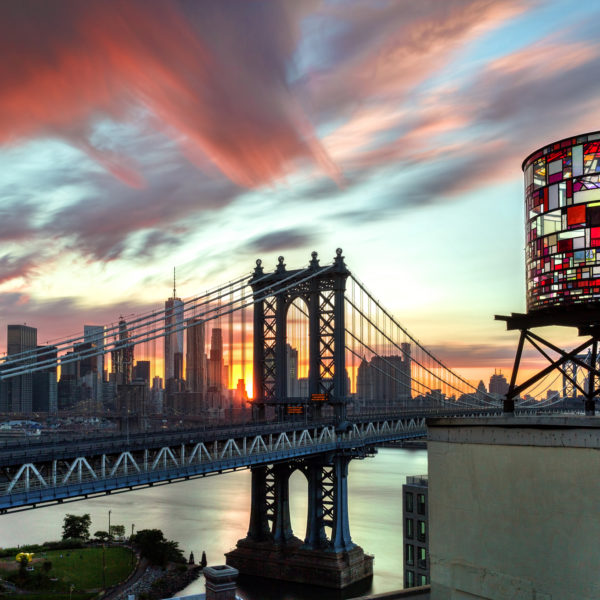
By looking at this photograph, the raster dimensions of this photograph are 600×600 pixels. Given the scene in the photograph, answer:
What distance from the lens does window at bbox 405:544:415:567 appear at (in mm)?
61416

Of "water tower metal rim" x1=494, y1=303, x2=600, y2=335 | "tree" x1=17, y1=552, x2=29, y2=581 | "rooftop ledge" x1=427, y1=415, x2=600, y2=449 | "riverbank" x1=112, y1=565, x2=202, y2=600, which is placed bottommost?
"riverbank" x1=112, y1=565, x2=202, y2=600

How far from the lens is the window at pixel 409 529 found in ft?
203

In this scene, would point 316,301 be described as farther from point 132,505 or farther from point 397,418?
point 132,505

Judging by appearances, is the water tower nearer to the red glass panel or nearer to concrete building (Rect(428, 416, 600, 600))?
the red glass panel

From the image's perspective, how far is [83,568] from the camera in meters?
65.4

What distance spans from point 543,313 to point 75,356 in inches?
1511

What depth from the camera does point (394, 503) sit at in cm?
11069

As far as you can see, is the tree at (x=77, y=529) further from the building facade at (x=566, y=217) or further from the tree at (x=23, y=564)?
the building facade at (x=566, y=217)

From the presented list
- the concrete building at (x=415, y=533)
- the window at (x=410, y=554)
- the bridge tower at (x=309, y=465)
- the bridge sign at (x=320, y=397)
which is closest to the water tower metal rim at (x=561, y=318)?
the bridge tower at (x=309, y=465)

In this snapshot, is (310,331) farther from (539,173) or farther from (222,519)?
(539,173)

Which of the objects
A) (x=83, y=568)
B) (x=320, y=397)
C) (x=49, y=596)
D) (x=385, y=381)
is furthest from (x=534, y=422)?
(x=385, y=381)

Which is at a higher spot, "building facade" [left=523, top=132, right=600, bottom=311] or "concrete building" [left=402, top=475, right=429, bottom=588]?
"building facade" [left=523, top=132, right=600, bottom=311]

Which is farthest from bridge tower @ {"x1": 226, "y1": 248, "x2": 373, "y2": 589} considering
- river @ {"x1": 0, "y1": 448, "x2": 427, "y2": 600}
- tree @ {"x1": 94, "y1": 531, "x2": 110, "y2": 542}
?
tree @ {"x1": 94, "y1": 531, "x2": 110, "y2": 542}

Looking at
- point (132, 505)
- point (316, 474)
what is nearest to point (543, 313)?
point (316, 474)
